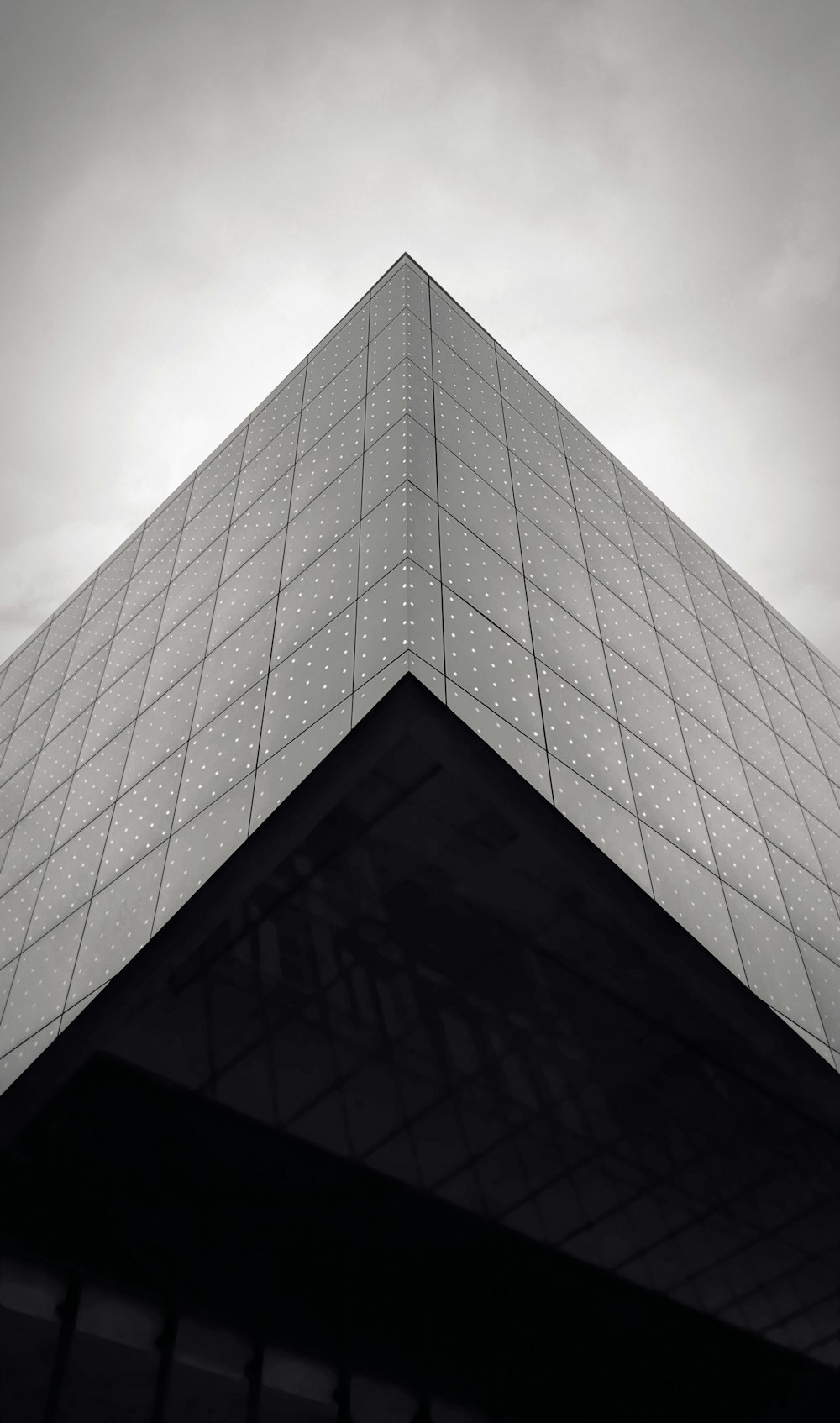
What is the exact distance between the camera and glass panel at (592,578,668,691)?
1398 cm

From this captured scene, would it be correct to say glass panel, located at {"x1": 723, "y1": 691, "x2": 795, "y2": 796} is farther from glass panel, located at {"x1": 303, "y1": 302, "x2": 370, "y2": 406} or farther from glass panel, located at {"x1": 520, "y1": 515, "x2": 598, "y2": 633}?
glass panel, located at {"x1": 303, "y1": 302, "x2": 370, "y2": 406}

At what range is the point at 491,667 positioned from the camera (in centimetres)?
1046

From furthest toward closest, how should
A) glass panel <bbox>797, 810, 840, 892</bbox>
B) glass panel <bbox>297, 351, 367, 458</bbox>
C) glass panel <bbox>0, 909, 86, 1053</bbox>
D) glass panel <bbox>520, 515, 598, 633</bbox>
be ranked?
1. glass panel <bbox>797, 810, 840, 892</bbox>
2. glass panel <bbox>297, 351, 367, 458</bbox>
3. glass panel <bbox>520, 515, 598, 633</bbox>
4. glass panel <bbox>0, 909, 86, 1053</bbox>

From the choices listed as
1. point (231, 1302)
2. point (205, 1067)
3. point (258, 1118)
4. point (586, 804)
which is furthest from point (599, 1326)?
point (586, 804)

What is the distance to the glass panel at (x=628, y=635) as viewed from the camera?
14.0 meters

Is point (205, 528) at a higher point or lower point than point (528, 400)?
lower

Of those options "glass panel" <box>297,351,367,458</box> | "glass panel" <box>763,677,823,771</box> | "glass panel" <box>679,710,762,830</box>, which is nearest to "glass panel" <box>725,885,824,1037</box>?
"glass panel" <box>679,710,762,830</box>

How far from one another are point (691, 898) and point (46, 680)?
45.1 feet

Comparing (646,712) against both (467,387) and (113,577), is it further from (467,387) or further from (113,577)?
(113,577)

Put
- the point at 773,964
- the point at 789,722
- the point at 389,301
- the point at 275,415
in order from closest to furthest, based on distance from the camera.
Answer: the point at 773,964
the point at 389,301
the point at 275,415
the point at 789,722

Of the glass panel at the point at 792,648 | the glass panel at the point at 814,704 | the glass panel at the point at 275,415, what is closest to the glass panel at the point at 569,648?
the glass panel at the point at 275,415

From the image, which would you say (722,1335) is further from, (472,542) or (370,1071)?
(472,542)

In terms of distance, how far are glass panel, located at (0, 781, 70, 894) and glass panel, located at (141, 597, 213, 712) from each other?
2300 millimetres

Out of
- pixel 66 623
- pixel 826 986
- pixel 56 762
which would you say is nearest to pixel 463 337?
pixel 56 762
